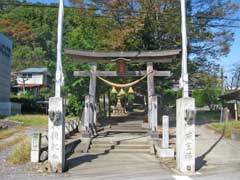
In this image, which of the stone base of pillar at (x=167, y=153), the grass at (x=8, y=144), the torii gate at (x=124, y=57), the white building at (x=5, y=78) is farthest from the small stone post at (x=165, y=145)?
the white building at (x=5, y=78)

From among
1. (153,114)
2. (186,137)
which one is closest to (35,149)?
(186,137)

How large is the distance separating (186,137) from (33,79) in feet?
211

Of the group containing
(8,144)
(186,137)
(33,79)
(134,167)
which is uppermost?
(33,79)

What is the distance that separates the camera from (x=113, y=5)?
3097 cm

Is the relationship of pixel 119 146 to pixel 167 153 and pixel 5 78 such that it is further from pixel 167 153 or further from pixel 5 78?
pixel 5 78

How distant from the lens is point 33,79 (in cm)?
7569

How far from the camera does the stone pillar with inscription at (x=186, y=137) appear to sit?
13631 millimetres

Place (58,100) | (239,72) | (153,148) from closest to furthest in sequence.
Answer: (58,100), (153,148), (239,72)

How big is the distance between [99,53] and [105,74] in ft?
4.12

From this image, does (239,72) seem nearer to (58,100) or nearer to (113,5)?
(113,5)

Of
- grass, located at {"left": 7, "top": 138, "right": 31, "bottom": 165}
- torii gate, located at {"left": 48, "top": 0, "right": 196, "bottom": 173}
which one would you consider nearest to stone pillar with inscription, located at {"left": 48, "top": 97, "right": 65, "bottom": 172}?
torii gate, located at {"left": 48, "top": 0, "right": 196, "bottom": 173}

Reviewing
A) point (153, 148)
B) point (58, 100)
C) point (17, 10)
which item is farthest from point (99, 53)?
point (17, 10)

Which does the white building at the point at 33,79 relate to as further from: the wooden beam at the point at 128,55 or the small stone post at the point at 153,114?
the small stone post at the point at 153,114

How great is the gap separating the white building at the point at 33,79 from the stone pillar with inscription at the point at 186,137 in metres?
60.4
